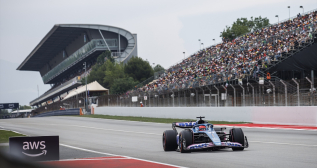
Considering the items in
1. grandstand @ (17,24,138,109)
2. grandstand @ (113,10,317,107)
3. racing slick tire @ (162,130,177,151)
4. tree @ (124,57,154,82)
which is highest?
grandstand @ (17,24,138,109)

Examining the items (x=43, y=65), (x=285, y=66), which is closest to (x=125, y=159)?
(x=285, y=66)

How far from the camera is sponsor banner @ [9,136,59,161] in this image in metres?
7.84

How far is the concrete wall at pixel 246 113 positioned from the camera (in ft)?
68.0

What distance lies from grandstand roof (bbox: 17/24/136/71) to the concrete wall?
51.4 metres

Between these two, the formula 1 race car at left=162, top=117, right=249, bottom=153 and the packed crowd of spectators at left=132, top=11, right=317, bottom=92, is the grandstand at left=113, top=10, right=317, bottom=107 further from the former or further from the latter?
the formula 1 race car at left=162, top=117, right=249, bottom=153

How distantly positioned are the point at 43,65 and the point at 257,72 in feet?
389

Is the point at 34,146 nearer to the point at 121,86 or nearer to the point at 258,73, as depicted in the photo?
the point at 258,73

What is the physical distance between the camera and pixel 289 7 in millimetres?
50625

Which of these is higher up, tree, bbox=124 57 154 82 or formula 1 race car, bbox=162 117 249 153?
tree, bbox=124 57 154 82

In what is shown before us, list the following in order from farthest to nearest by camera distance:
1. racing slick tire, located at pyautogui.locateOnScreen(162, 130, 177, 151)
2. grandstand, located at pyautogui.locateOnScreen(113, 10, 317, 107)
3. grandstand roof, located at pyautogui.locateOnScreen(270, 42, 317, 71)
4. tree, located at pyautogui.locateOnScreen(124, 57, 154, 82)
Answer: tree, located at pyautogui.locateOnScreen(124, 57, 154, 82), grandstand roof, located at pyautogui.locateOnScreen(270, 42, 317, 71), grandstand, located at pyautogui.locateOnScreen(113, 10, 317, 107), racing slick tire, located at pyautogui.locateOnScreen(162, 130, 177, 151)

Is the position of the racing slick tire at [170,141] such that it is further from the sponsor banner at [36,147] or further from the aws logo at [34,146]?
the aws logo at [34,146]

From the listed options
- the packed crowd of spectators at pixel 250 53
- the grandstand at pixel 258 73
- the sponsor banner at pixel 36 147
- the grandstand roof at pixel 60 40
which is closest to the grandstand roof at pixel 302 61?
the grandstand at pixel 258 73

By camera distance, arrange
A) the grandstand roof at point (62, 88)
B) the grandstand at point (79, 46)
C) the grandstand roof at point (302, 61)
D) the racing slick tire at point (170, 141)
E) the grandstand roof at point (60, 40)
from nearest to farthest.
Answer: the racing slick tire at point (170, 141)
the grandstand roof at point (302, 61)
the grandstand at point (79, 46)
the grandstand roof at point (60, 40)
the grandstand roof at point (62, 88)

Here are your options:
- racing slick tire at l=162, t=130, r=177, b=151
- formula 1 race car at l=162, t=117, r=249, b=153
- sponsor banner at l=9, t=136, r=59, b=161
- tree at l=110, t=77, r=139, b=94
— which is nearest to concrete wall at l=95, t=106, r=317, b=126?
formula 1 race car at l=162, t=117, r=249, b=153
